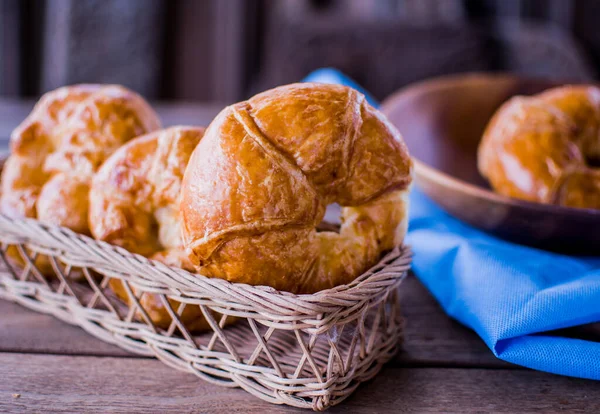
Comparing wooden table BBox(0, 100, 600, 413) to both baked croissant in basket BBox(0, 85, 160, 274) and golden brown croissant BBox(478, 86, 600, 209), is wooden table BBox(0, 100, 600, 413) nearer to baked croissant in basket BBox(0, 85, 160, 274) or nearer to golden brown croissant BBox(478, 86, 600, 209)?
baked croissant in basket BBox(0, 85, 160, 274)

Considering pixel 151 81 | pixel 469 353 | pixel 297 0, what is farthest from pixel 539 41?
pixel 469 353

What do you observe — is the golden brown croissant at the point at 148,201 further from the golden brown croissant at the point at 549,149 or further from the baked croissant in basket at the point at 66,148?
the golden brown croissant at the point at 549,149

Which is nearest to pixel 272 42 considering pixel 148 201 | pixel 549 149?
pixel 549 149

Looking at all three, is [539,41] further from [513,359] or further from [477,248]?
[513,359]

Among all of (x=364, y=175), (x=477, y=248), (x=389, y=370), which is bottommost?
(x=389, y=370)

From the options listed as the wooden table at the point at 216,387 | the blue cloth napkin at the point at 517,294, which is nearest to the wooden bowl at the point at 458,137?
the blue cloth napkin at the point at 517,294

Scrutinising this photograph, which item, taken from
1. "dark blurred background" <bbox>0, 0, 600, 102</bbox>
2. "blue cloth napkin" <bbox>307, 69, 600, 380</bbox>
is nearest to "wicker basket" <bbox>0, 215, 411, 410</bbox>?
"blue cloth napkin" <bbox>307, 69, 600, 380</bbox>
